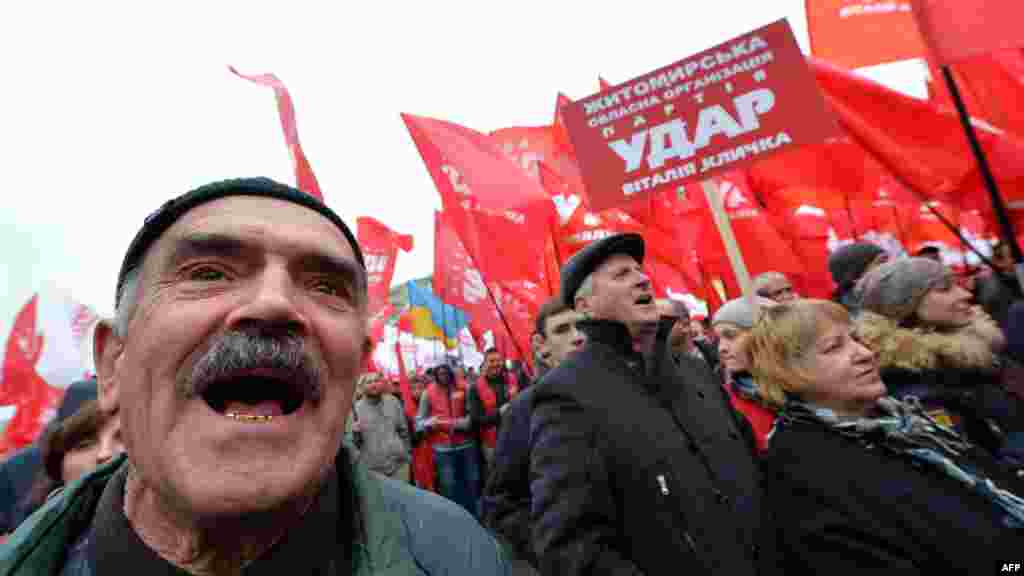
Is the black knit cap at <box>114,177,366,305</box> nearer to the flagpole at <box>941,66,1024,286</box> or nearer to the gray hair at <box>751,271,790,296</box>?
the flagpole at <box>941,66,1024,286</box>

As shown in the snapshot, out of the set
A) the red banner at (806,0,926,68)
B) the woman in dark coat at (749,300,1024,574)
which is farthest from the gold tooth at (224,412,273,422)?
the red banner at (806,0,926,68)

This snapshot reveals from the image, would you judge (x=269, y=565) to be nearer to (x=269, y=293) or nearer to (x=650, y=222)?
(x=269, y=293)

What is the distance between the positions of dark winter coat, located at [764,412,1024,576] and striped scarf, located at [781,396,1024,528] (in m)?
0.02

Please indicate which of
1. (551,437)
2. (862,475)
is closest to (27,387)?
(551,437)

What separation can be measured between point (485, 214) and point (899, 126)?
13.2 feet

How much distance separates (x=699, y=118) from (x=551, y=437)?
2.47 metres

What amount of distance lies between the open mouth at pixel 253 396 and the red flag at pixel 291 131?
371cm

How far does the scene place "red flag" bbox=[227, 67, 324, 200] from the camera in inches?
182

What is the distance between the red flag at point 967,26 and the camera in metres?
2.74

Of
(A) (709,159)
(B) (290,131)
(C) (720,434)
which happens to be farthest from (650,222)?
(C) (720,434)

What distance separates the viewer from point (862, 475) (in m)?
1.69

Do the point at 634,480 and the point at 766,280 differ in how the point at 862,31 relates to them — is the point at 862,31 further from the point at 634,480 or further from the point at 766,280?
the point at 634,480

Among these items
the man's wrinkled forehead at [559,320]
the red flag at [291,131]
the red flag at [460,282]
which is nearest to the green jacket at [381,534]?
the man's wrinkled forehead at [559,320]

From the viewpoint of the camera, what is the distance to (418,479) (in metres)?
7.52
